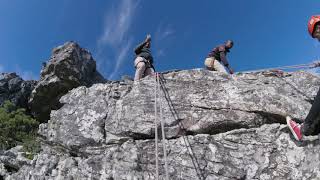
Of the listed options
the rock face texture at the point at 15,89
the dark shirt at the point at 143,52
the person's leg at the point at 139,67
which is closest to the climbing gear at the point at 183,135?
the person's leg at the point at 139,67

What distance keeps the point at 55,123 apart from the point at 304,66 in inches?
343

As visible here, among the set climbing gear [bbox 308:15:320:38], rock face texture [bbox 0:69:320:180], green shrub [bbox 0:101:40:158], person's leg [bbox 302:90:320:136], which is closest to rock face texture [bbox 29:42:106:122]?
green shrub [bbox 0:101:40:158]

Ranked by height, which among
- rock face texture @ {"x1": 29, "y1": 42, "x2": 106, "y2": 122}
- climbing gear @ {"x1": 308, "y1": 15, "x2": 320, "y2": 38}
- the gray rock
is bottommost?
the gray rock

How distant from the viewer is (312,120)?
27.5 feet

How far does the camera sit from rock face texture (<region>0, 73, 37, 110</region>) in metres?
37.5

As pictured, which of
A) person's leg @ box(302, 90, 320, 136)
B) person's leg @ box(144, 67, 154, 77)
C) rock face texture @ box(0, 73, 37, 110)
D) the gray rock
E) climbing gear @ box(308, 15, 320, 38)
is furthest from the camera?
rock face texture @ box(0, 73, 37, 110)

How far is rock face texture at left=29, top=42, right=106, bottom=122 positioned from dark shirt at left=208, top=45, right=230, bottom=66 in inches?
810

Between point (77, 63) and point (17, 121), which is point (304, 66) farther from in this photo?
point (77, 63)

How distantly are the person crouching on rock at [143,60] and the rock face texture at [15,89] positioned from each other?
26.7 m

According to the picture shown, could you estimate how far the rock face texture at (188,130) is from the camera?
9620mm

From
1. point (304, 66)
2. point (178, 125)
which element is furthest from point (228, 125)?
point (304, 66)

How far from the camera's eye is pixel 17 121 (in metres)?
27.9

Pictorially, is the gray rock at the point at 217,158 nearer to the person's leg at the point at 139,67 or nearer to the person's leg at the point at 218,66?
the person's leg at the point at 139,67

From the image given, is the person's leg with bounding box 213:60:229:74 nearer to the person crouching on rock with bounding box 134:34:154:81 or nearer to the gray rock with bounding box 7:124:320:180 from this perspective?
the person crouching on rock with bounding box 134:34:154:81
